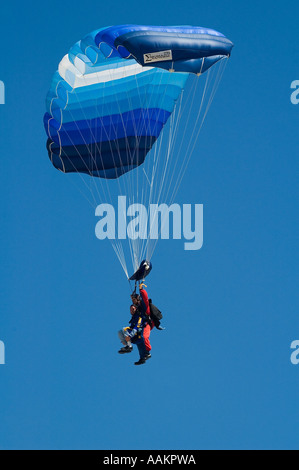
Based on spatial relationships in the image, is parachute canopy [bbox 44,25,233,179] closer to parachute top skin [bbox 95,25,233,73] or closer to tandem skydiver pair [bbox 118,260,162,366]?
parachute top skin [bbox 95,25,233,73]

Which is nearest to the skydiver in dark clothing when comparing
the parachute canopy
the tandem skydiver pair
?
Result: the tandem skydiver pair

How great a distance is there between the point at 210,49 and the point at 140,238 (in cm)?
409

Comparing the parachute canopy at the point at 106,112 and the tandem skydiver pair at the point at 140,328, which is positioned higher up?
the parachute canopy at the point at 106,112

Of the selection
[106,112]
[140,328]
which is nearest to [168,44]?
[106,112]

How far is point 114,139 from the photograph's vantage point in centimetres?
2464

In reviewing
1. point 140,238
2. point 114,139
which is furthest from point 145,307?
point 114,139

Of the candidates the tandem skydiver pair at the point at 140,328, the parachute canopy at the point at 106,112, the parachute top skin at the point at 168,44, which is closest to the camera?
the parachute top skin at the point at 168,44

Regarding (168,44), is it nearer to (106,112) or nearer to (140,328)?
(106,112)

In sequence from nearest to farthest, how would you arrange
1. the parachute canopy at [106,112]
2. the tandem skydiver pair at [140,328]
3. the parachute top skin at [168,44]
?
the parachute top skin at [168,44] < the tandem skydiver pair at [140,328] < the parachute canopy at [106,112]

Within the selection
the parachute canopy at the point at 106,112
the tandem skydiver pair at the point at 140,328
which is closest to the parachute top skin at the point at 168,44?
the parachute canopy at the point at 106,112

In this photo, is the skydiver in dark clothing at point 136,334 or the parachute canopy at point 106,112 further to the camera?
the parachute canopy at point 106,112

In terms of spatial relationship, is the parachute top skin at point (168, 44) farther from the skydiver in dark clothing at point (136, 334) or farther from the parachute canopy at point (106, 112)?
the skydiver in dark clothing at point (136, 334)
